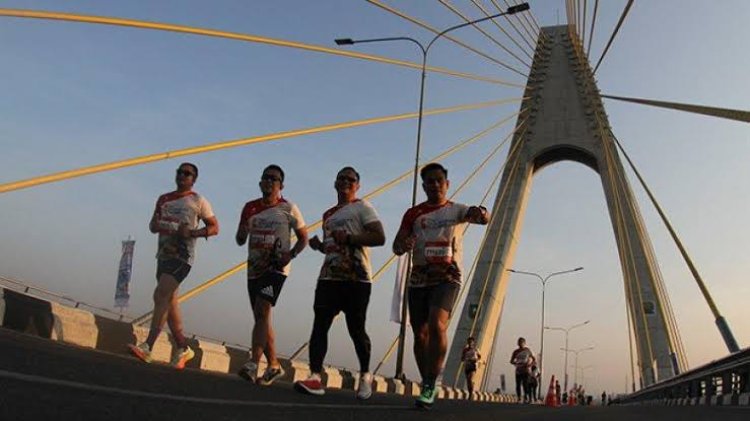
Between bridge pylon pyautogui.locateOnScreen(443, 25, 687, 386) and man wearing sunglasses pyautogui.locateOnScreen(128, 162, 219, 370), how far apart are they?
18020 mm

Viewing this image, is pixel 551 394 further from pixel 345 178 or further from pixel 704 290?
pixel 345 178

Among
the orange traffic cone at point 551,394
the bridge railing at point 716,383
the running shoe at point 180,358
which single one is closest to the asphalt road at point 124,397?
the running shoe at point 180,358

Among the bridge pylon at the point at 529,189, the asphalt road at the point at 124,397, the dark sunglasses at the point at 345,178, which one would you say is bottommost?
the asphalt road at the point at 124,397

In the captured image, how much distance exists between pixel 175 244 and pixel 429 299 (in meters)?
2.48

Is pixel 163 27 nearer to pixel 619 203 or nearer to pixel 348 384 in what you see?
pixel 348 384

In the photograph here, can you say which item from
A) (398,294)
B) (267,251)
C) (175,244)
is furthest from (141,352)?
(398,294)

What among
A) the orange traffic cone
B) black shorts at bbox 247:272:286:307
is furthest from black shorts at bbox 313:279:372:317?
the orange traffic cone

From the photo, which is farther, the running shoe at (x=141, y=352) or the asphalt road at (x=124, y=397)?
the running shoe at (x=141, y=352)

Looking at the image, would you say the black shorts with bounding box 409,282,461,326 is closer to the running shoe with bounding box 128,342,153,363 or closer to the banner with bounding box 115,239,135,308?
the running shoe with bounding box 128,342,153,363

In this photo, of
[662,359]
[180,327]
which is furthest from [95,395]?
[662,359]

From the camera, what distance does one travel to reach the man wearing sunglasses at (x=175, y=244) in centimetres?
653

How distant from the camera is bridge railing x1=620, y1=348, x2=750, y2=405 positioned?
848 cm

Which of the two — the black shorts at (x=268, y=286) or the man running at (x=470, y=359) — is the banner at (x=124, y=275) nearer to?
the man running at (x=470, y=359)

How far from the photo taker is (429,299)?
223 inches
